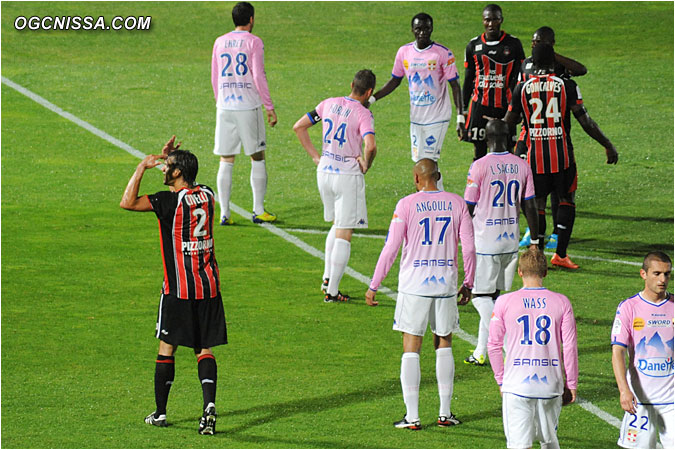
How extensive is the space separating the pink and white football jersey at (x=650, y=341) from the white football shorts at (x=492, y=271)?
2637 millimetres

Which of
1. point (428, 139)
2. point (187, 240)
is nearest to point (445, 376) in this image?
point (187, 240)

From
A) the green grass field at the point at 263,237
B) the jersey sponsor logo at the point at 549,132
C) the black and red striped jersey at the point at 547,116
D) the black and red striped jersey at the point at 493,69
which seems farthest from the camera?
the black and red striped jersey at the point at 493,69

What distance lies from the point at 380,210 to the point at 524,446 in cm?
936

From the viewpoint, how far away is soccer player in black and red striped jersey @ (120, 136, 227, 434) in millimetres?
8555

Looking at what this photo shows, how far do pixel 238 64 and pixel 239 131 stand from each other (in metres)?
0.89

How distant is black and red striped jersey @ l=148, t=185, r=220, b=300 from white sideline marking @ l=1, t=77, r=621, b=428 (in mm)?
3212

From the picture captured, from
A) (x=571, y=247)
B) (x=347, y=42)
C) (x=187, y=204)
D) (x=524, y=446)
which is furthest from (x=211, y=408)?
(x=347, y=42)

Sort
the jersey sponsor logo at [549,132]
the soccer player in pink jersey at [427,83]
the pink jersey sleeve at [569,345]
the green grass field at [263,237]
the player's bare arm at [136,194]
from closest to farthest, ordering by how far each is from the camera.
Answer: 1. the pink jersey sleeve at [569,345]
2. the player's bare arm at [136,194]
3. the green grass field at [263,237]
4. the jersey sponsor logo at [549,132]
5. the soccer player in pink jersey at [427,83]

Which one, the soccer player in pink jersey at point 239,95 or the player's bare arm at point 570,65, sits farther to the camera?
the soccer player in pink jersey at point 239,95

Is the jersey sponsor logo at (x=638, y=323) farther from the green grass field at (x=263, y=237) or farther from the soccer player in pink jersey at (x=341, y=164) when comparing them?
the soccer player in pink jersey at (x=341, y=164)

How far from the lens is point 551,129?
511 inches

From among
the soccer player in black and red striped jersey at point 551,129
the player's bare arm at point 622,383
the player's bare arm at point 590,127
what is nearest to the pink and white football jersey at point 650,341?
the player's bare arm at point 622,383

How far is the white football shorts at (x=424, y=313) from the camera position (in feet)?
28.5

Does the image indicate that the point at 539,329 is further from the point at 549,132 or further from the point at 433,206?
the point at 549,132
